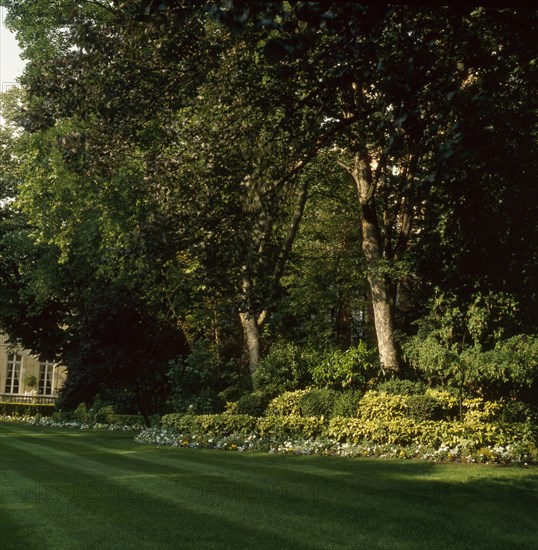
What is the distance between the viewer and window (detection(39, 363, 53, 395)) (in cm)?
5262

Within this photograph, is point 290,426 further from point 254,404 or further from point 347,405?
point 254,404

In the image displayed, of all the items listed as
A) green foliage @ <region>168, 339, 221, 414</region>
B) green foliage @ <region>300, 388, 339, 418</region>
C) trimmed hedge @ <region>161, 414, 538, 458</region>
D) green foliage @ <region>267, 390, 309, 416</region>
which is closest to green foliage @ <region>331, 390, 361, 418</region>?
green foliage @ <region>300, 388, 339, 418</region>

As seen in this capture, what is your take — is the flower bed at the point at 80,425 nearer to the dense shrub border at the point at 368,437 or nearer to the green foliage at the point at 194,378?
the green foliage at the point at 194,378

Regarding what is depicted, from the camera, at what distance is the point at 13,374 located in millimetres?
52812

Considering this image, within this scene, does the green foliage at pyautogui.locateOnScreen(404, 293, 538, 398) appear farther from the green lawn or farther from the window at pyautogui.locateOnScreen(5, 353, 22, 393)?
the window at pyautogui.locateOnScreen(5, 353, 22, 393)

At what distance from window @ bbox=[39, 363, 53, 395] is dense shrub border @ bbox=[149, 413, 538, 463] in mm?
37315

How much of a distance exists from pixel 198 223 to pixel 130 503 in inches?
146

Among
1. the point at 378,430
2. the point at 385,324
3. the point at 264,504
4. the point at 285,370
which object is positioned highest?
the point at 385,324

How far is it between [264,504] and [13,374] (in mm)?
49065

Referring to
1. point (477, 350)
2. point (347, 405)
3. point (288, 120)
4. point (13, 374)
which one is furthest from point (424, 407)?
point (13, 374)

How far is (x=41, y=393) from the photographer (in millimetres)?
52469

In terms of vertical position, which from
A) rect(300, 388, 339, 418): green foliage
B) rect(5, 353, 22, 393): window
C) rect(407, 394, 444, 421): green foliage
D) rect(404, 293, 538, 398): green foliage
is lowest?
rect(407, 394, 444, 421): green foliage

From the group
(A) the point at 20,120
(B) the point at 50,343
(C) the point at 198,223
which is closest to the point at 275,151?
(C) the point at 198,223

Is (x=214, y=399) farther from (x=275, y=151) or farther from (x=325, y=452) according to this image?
(x=275, y=151)
